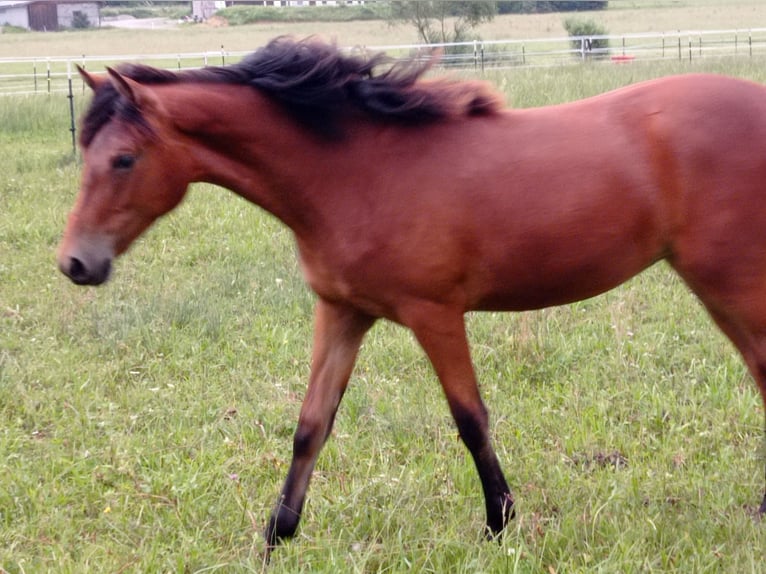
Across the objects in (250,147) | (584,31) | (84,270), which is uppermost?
(584,31)

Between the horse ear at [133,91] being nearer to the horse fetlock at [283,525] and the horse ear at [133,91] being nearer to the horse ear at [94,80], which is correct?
the horse ear at [94,80]

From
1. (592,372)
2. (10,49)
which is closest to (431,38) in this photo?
(10,49)

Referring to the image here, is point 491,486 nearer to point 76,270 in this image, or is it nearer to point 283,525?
point 283,525

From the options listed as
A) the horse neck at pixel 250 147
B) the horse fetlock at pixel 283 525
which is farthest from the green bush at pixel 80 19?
the horse fetlock at pixel 283 525

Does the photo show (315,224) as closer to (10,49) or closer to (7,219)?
(7,219)

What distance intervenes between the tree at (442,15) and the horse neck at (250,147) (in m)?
35.6

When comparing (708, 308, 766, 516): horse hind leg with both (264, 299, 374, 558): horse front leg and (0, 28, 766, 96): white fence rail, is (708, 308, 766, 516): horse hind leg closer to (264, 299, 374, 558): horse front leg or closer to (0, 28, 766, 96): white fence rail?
(264, 299, 374, 558): horse front leg

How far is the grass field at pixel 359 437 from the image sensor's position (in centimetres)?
338

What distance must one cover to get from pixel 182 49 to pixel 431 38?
35.7 ft

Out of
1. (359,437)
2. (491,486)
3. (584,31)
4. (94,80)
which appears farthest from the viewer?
(584,31)

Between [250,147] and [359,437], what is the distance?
5.74 ft

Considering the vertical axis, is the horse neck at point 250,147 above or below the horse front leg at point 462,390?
above

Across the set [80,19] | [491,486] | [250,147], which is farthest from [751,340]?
[80,19]

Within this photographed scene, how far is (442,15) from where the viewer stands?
38.9 m
